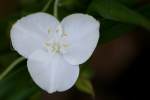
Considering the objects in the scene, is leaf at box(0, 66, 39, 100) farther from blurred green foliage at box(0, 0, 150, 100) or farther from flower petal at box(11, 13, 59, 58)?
flower petal at box(11, 13, 59, 58)

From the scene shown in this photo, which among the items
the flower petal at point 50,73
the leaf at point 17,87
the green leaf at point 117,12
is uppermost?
the green leaf at point 117,12

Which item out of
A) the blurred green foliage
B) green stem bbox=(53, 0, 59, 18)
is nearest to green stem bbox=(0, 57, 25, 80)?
the blurred green foliage

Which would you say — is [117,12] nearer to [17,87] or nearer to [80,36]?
[80,36]

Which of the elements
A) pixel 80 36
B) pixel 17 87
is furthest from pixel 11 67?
pixel 80 36

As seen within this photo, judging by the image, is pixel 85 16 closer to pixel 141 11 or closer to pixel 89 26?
pixel 89 26

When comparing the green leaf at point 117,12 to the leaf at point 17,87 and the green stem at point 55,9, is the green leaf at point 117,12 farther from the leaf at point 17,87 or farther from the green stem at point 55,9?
the leaf at point 17,87

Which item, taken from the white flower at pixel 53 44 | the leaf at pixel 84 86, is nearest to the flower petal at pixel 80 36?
the white flower at pixel 53 44
